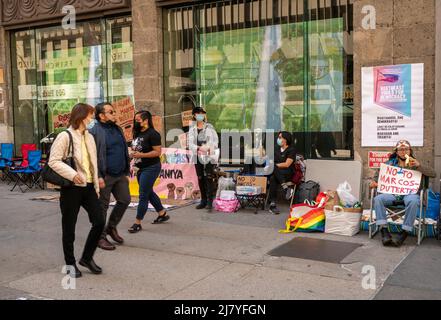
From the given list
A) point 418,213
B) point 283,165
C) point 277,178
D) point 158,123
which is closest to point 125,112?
point 158,123

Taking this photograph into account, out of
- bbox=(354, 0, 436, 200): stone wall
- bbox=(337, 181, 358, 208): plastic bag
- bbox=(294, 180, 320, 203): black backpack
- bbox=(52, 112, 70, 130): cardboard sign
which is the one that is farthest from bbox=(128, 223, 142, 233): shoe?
bbox=(52, 112, 70, 130): cardboard sign

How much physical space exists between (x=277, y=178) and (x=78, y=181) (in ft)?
14.1

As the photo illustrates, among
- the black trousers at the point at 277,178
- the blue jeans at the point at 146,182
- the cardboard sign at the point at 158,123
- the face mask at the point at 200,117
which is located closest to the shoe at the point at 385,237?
the black trousers at the point at 277,178

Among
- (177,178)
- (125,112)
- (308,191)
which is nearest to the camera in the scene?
(308,191)

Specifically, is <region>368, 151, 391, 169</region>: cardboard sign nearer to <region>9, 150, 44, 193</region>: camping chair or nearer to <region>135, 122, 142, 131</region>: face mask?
<region>135, 122, 142, 131</region>: face mask

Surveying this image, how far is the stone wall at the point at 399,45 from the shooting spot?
8070mm

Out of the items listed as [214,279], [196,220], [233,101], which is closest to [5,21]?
[233,101]

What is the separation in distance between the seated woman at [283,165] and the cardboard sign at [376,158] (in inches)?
48.2

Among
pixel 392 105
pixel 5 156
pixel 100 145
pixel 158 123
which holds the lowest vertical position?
pixel 5 156

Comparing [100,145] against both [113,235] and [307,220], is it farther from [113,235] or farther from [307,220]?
[307,220]

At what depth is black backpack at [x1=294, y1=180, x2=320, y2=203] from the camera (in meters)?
8.23

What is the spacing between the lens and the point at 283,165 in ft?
28.6

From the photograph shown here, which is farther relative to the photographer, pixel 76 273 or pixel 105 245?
pixel 105 245

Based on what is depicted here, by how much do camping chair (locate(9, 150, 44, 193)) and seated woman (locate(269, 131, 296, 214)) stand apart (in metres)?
5.93
